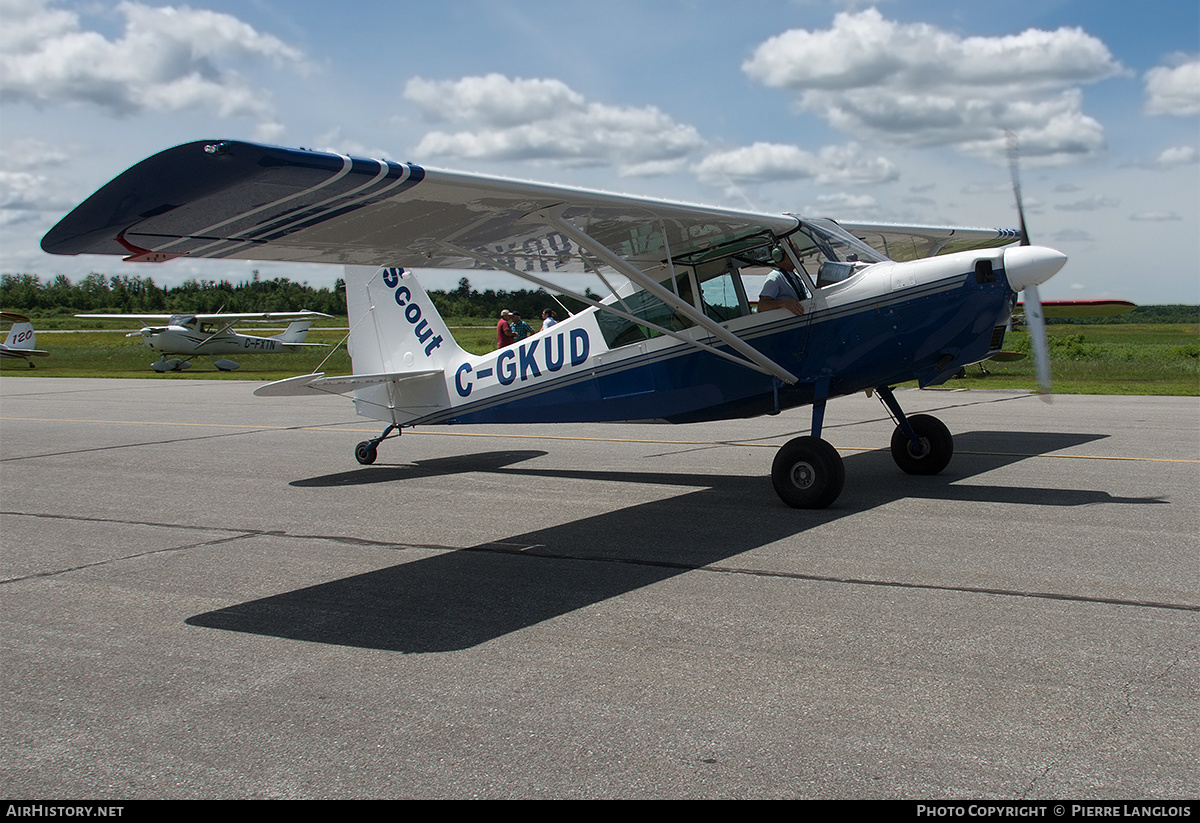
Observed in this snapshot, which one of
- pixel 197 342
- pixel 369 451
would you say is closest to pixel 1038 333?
pixel 369 451

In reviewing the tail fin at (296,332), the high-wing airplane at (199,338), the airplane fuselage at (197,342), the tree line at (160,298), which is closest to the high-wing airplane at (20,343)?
the high-wing airplane at (199,338)

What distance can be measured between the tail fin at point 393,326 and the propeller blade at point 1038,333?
223 inches

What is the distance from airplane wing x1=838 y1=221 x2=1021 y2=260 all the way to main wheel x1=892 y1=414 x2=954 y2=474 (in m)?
2.49

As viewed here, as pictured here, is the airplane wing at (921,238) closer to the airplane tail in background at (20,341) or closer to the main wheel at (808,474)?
the main wheel at (808,474)

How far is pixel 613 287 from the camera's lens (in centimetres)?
838

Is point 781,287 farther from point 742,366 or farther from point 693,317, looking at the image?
point 693,317

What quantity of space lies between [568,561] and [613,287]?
2985 millimetres

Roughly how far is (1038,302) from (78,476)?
9850 mm

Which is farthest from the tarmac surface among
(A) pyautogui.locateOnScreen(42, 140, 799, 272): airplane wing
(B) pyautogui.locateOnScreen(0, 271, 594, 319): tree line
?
(B) pyautogui.locateOnScreen(0, 271, 594, 319): tree line

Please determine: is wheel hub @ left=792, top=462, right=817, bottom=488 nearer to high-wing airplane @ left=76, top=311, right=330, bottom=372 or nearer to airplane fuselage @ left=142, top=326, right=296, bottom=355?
high-wing airplane @ left=76, top=311, right=330, bottom=372

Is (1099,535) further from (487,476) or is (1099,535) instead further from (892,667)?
(487,476)

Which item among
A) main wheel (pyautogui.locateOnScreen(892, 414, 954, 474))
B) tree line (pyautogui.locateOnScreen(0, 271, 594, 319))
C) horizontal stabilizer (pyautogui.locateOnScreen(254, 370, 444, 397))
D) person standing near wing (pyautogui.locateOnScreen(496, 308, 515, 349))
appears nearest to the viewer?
main wheel (pyautogui.locateOnScreen(892, 414, 954, 474))

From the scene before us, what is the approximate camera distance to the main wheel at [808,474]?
7.54m

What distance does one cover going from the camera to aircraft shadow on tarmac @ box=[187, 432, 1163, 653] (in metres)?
4.97
